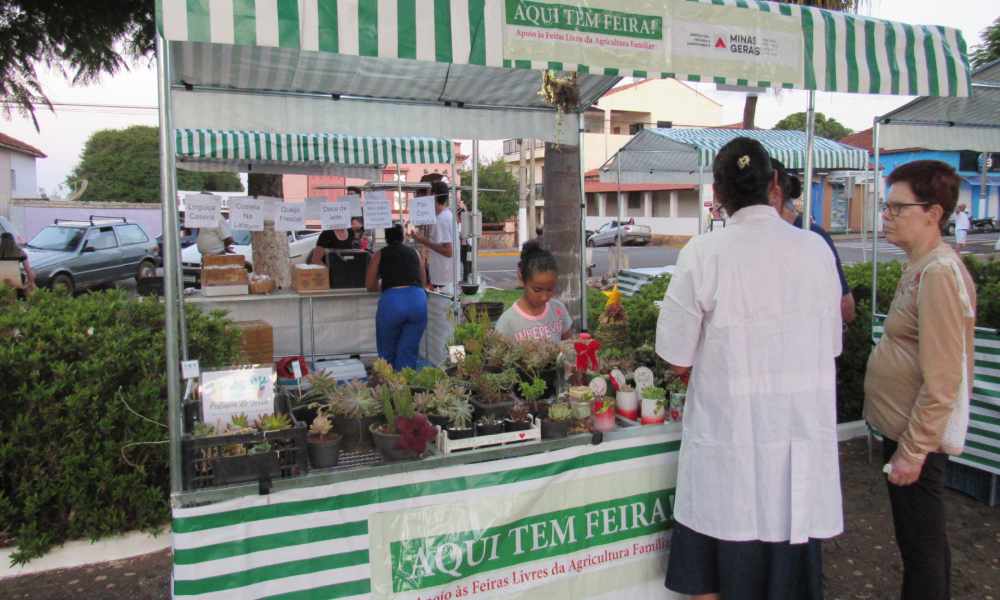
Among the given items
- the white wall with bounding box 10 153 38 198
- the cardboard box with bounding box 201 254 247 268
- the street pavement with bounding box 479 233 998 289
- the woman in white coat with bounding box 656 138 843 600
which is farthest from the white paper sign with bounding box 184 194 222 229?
the white wall with bounding box 10 153 38 198

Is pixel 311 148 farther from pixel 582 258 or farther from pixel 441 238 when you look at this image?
pixel 582 258

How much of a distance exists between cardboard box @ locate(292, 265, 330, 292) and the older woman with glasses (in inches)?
219

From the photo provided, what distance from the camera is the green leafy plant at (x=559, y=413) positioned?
2383 mm

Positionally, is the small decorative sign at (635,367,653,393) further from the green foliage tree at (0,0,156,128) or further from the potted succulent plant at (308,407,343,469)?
the green foliage tree at (0,0,156,128)

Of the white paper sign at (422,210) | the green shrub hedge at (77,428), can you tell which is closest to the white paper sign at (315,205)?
the white paper sign at (422,210)

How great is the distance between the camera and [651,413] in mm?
2535

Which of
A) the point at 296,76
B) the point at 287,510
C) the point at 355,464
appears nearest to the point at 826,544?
the point at 355,464

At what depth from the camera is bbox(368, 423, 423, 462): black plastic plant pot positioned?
2.13m

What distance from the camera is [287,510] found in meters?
2.02

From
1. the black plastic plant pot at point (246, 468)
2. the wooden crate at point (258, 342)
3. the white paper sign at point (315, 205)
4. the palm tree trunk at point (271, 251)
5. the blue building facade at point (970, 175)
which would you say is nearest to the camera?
the black plastic plant pot at point (246, 468)

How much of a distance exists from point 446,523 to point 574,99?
2.67 meters

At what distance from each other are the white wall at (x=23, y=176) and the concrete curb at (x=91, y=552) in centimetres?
3615

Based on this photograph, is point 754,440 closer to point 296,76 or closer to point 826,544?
point 826,544

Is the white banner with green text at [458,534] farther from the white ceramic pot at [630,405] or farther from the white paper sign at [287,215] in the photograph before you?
the white paper sign at [287,215]
